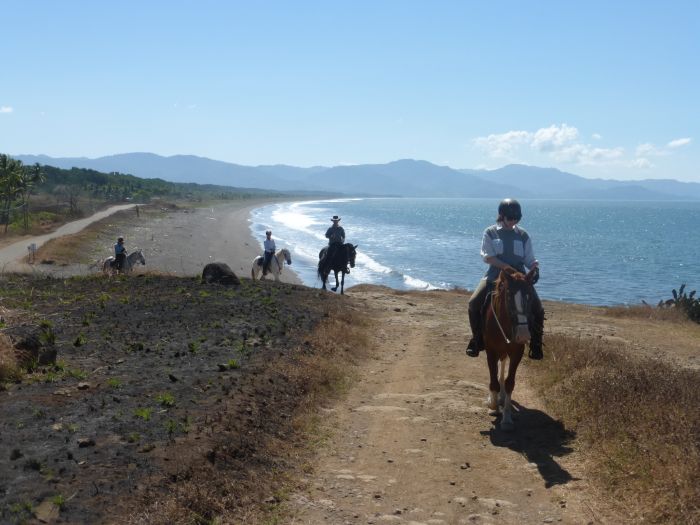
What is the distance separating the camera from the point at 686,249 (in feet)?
322

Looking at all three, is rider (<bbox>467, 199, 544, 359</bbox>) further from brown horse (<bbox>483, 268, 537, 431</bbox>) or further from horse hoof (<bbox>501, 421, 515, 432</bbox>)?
horse hoof (<bbox>501, 421, 515, 432</bbox>)

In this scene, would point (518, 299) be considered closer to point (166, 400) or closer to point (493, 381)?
point (493, 381)

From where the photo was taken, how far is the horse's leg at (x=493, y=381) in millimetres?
9961

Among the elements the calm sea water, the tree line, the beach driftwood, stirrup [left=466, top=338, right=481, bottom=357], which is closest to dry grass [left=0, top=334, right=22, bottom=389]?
stirrup [left=466, top=338, right=481, bottom=357]

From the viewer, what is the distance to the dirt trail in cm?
669

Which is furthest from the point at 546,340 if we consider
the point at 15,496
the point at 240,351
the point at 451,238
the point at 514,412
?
the point at 451,238

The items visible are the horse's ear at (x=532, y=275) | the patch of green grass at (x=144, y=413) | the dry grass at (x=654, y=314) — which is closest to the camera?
the patch of green grass at (x=144, y=413)

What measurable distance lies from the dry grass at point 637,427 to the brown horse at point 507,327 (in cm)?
86

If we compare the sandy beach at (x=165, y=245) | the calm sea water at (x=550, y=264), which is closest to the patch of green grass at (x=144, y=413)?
the sandy beach at (x=165, y=245)

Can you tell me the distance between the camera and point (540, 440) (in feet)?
29.0

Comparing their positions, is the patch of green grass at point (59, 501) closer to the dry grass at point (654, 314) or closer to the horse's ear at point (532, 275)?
the horse's ear at point (532, 275)

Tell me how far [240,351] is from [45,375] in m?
3.58

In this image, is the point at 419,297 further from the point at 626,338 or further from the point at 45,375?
the point at 45,375

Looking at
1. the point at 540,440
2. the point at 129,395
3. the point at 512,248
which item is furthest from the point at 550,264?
the point at 129,395
